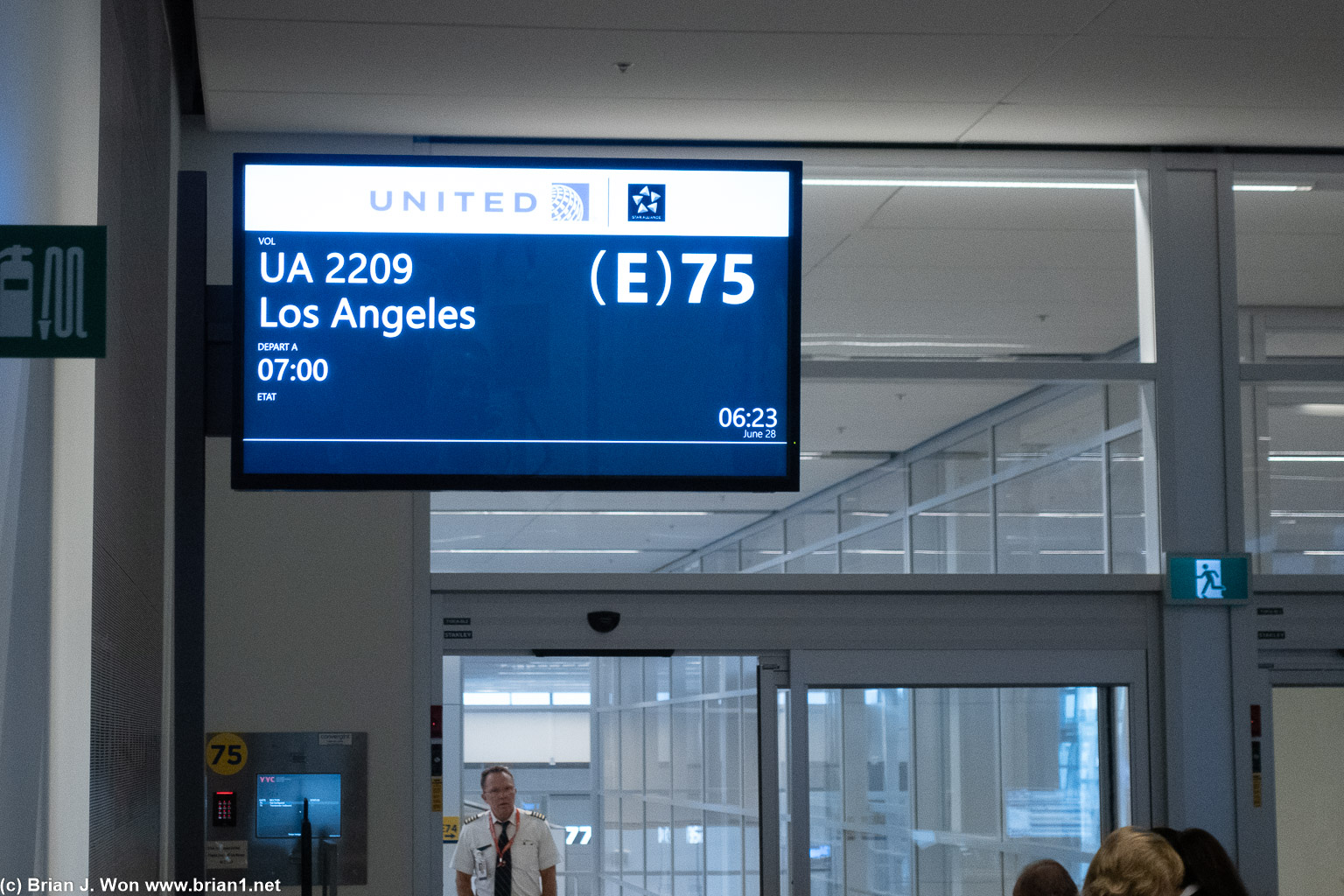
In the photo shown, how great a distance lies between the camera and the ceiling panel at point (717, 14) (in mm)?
4551

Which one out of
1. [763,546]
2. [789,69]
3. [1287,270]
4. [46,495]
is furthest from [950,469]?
[46,495]

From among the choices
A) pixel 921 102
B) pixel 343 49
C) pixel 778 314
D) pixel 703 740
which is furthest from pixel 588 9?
pixel 703 740

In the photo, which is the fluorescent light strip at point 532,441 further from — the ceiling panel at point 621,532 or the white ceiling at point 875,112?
the ceiling panel at point 621,532

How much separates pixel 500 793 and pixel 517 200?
375cm

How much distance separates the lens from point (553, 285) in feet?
10.7

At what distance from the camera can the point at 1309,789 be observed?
5.98 meters

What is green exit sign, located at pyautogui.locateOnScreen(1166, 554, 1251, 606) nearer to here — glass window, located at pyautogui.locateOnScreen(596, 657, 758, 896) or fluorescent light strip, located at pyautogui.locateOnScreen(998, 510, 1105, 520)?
fluorescent light strip, located at pyautogui.locateOnScreen(998, 510, 1105, 520)

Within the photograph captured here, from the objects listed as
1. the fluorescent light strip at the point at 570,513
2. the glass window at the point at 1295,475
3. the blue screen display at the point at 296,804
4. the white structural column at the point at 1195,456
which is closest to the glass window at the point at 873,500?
the fluorescent light strip at the point at 570,513

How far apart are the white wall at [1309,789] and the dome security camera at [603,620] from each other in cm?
266

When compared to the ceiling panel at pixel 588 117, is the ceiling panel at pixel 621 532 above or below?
below

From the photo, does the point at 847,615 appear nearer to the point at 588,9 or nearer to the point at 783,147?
the point at 783,147

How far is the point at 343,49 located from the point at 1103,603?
3.48 metres

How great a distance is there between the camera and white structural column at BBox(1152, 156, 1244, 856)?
19.0 ft

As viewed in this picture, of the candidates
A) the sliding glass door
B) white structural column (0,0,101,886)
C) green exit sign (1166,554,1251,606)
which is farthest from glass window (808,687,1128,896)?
white structural column (0,0,101,886)
